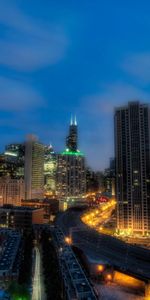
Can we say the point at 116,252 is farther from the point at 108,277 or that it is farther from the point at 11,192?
the point at 11,192

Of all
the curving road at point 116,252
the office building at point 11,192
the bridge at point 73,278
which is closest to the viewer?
the bridge at point 73,278

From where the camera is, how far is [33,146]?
178875 mm

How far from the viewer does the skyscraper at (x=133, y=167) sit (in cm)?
9238

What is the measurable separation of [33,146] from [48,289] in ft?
467

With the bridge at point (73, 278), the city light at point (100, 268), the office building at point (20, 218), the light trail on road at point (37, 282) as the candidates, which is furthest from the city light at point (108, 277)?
the office building at point (20, 218)

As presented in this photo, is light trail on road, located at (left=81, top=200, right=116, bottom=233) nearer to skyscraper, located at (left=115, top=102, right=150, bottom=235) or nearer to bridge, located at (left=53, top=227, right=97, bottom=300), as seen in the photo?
skyscraper, located at (left=115, top=102, right=150, bottom=235)

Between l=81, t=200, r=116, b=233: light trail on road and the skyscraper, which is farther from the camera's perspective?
l=81, t=200, r=116, b=233: light trail on road

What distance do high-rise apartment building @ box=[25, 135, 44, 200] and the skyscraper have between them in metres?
79.4

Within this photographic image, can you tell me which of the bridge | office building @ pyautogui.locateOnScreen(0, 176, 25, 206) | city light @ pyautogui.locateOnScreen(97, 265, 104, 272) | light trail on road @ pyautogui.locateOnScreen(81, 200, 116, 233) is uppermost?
office building @ pyautogui.locateOnScreen(0, 176, 25, 206)

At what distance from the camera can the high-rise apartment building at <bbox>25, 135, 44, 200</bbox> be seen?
169 meters

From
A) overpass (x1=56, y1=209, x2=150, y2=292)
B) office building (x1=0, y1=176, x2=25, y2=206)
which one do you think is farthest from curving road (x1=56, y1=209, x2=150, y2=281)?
office building (x1=0, y1=176, x2=25, y2=206)

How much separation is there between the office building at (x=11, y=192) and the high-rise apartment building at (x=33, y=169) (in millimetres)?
27246

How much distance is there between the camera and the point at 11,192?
134 metres

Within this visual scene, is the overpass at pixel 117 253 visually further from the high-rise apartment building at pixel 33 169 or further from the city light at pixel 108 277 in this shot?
the high-rise apartment building at pixel 33 169
